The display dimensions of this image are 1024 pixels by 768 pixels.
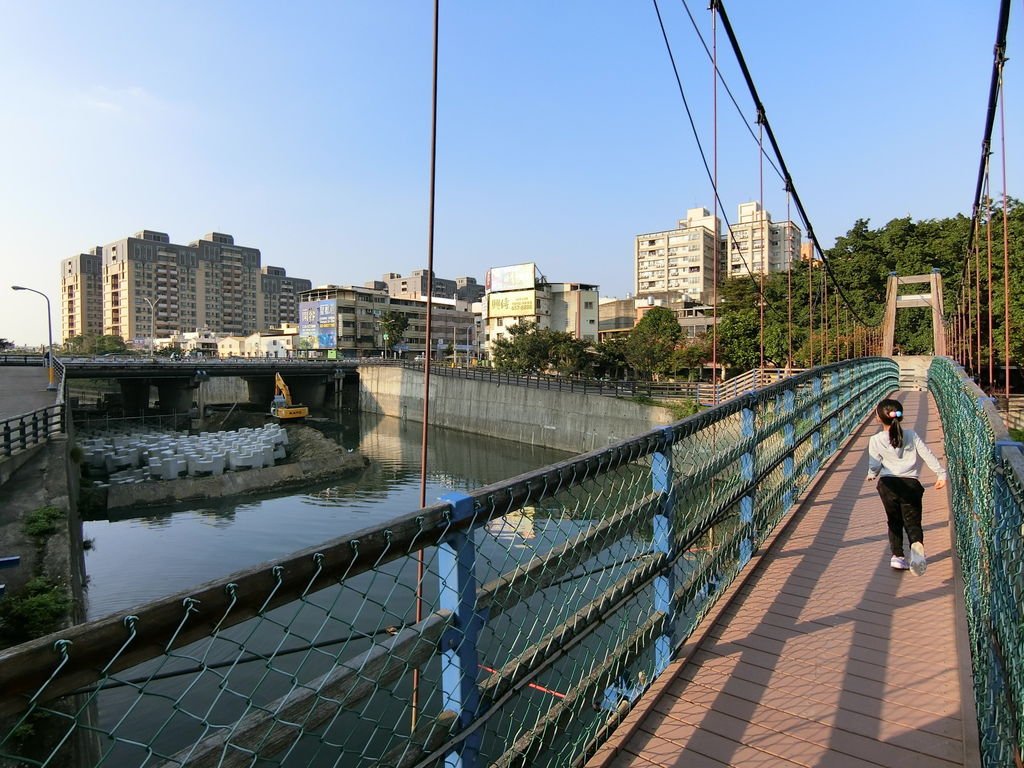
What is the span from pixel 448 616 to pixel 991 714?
1876mm

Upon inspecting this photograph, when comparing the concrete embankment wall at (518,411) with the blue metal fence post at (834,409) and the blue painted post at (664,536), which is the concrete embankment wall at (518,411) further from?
the blue painted post at (664,536)

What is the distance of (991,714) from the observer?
2.17m

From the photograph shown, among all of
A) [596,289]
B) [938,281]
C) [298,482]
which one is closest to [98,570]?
[298,482]

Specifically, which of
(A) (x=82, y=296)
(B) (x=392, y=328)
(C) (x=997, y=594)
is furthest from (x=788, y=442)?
(A) (x=82, y=296)

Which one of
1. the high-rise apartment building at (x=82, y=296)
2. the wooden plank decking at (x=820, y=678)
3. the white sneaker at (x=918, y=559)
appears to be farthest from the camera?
the high-rise apartment building at (x=82, y=296)

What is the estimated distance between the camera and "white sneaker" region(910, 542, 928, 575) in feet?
13.9

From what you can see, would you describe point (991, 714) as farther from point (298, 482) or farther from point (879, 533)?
point (298, 482)

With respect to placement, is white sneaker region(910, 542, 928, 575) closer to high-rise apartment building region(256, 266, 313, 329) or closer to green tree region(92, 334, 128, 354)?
green tree region(92, 334, 128, 354)

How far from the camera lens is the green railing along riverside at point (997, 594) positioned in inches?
69.7

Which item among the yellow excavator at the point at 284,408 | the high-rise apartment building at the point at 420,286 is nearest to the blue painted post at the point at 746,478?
the yellow excavator at the point at 284,408

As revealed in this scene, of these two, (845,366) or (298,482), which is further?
(298,482)

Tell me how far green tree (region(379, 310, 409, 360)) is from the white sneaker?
70026 millimetres

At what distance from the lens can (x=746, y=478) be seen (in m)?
4.37

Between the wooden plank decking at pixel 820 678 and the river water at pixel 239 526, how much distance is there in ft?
23.7
